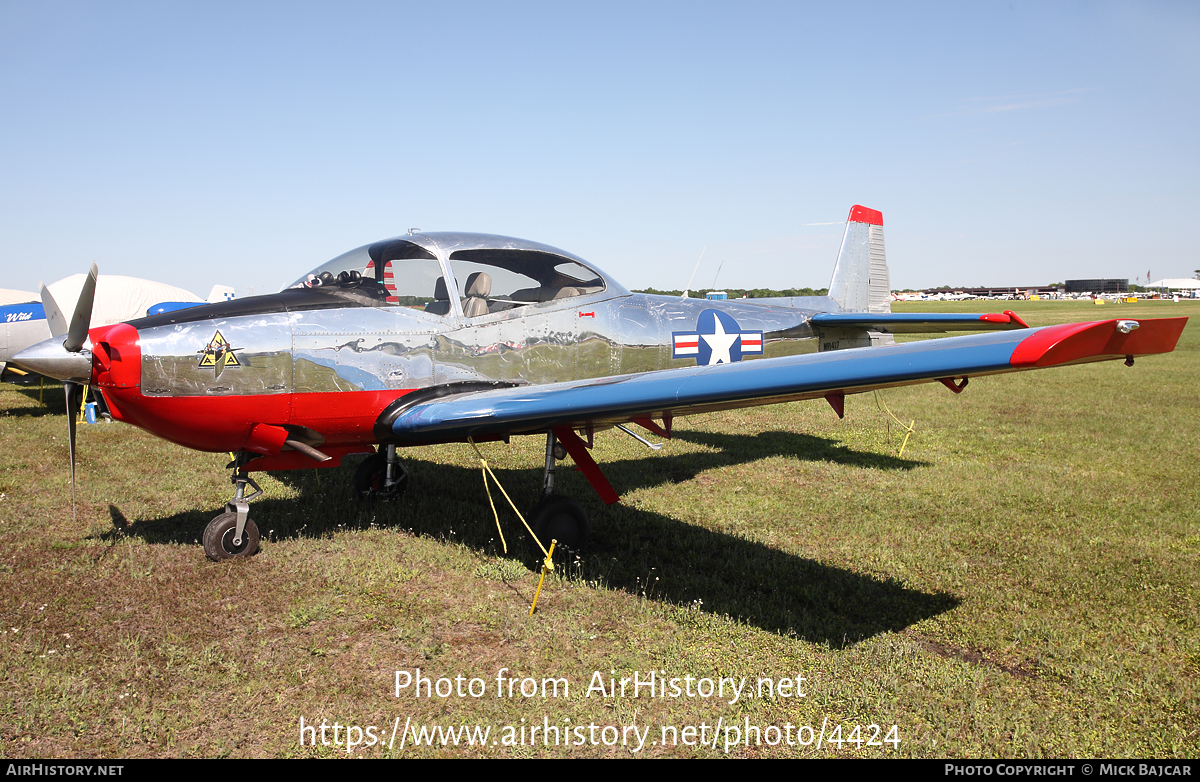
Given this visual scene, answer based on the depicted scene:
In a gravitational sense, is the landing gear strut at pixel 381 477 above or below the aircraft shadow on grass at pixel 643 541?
above

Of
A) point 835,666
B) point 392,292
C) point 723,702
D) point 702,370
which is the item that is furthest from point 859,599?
point 392,292

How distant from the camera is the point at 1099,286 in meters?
146

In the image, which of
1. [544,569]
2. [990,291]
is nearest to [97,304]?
[544,569]

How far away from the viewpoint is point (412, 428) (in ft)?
16.0

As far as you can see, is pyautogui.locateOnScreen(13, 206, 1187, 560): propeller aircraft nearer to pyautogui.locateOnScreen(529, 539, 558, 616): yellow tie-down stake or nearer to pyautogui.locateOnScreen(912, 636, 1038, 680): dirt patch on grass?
pyautogui.locateOnScreen(529, 539, 558, 616): yellow tie-down stake

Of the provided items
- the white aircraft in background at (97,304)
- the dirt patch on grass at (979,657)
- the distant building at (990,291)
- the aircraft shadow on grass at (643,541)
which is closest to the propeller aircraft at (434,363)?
the aircraft shadow on grass at (643,541)

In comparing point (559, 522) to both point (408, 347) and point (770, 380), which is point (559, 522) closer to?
point (408, 347)

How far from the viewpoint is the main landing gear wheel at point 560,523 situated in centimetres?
541

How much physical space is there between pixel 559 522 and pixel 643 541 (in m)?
0.82

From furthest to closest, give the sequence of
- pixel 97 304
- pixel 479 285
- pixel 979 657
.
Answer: pixel 97 304 < pixel 479 285 < pixel 979 657

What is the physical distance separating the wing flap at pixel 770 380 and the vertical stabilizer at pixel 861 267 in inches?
217

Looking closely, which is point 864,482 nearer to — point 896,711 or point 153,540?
point 896,711

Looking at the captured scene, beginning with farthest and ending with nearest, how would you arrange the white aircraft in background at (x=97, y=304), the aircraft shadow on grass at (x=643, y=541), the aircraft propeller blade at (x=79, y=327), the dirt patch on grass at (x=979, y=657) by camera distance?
the white aircraft in background at (x=97, y=304) → the aircraft shadow on grass at (x=643, y=541) → the aircraft propeller blade at (x=79, y=327) → the dirt patch on grass at (x=979, y=657)

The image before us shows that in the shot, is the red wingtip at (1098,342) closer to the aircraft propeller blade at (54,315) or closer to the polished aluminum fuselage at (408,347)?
the polished aluminum fuselage at (408,347)
